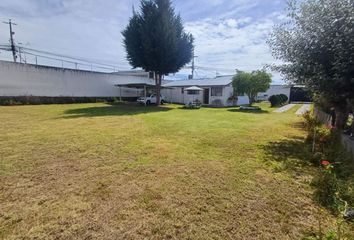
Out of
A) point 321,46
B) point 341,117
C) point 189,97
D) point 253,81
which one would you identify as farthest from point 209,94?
point 321,46

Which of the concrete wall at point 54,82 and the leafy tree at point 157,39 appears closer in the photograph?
the concrete wall at point 54,82

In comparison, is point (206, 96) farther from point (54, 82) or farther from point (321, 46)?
point (321, 46)

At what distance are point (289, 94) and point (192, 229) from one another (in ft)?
120

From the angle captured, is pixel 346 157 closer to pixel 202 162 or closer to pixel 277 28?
pixel 202 162

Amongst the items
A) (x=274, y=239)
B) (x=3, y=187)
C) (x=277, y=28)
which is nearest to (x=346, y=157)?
(x=274, y=239)

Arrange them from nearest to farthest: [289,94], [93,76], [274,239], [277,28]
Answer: [274,239]
[277,28]
[93,76]
[289,94]

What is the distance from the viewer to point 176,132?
8195 millimetres

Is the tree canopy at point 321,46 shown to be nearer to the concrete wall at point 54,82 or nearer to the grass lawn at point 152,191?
the grass lawn at point 152,191

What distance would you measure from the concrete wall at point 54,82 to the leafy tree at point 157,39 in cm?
630

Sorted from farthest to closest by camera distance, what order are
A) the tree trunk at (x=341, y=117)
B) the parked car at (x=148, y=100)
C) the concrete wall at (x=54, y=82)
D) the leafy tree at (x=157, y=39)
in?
the parked car at (x=148, y=100), the leafy tree at (x=157, y=39), the concrete wall at (x=54, y=82), the tree trunk at (x=341, y=117)

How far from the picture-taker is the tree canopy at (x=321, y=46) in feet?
15.7

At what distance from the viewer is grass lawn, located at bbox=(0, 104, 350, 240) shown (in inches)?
101

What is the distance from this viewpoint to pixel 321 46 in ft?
17.6

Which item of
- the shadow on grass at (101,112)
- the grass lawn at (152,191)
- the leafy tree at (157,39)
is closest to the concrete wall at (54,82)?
the leafy tree at (157,39)
